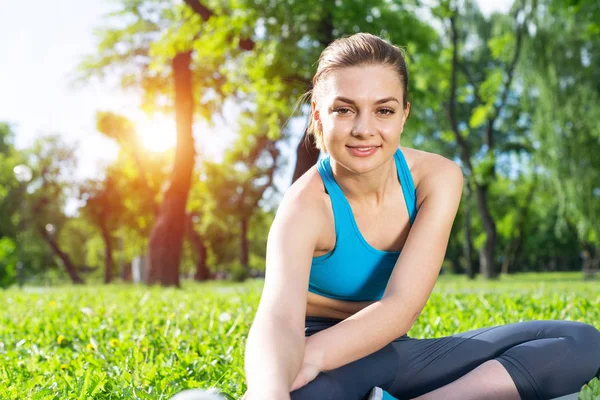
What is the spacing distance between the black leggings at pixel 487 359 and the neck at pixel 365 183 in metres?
0.58

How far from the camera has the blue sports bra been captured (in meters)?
2.42

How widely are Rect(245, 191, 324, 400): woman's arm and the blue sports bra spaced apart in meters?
0.12

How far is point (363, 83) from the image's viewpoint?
2320 millimetres

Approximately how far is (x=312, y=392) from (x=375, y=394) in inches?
8.7

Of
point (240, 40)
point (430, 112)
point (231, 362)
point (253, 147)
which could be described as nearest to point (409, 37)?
point (240, 40)

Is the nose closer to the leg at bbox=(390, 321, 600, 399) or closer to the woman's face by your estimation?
the woman's face

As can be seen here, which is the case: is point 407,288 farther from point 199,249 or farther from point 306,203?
point 199,249

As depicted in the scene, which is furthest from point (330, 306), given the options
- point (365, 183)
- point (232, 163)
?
point (232, 163)

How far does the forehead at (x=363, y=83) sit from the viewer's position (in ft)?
7.61

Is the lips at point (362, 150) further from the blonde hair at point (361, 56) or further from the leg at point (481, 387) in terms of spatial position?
the leg at point (481, 387)

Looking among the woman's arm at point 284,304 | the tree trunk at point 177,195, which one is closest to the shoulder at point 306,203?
the woman's arm at point 284,304

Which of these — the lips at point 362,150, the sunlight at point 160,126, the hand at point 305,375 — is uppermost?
the sunlight at point 160,126

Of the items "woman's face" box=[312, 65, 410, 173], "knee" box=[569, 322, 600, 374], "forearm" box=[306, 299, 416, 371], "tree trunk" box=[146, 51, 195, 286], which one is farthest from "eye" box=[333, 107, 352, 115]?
"tree trunk" box=[146, 51, 195, 286]

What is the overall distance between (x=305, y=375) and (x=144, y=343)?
2.08m
